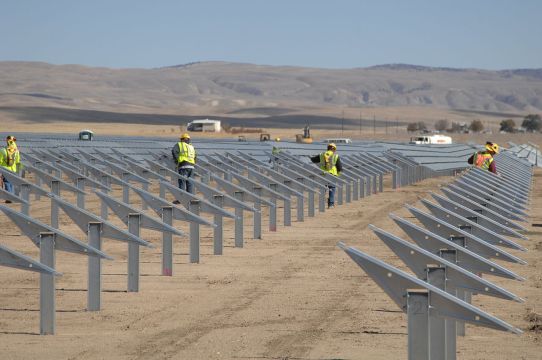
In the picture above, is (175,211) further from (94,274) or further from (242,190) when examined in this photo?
(242,190)

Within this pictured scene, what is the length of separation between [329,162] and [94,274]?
16.0 meters

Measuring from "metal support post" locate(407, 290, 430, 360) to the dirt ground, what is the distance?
216 cm

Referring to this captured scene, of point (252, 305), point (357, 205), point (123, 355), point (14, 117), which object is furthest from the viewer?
point (14, 117)

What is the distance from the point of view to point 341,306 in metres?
12.6

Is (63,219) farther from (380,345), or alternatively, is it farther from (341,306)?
(380,345)

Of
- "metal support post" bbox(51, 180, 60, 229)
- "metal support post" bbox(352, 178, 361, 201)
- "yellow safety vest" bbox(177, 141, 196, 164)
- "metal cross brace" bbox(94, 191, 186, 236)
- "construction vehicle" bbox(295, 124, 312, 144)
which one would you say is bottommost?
"metal support post" bbox(352, 178, 361, 201)

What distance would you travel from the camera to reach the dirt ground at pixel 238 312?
33.7ft

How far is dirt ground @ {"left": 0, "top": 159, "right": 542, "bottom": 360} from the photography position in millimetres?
10258

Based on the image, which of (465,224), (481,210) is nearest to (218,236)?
(481,210)

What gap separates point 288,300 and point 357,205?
16.1 metres

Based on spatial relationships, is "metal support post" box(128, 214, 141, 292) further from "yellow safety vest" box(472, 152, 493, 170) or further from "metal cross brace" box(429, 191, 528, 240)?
"yellow safety vest" box(472, 152, 493, 170)

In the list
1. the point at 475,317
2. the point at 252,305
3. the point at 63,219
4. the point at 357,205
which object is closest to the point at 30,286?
the point at 252,305

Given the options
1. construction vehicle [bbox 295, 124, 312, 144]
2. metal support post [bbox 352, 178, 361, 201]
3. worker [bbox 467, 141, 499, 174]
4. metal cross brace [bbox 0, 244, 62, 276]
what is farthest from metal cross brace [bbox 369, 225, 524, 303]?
construction vehicle [bbox 295, 124, 312, 144]

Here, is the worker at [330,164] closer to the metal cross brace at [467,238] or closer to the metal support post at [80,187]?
the metal support post at [80,187]
